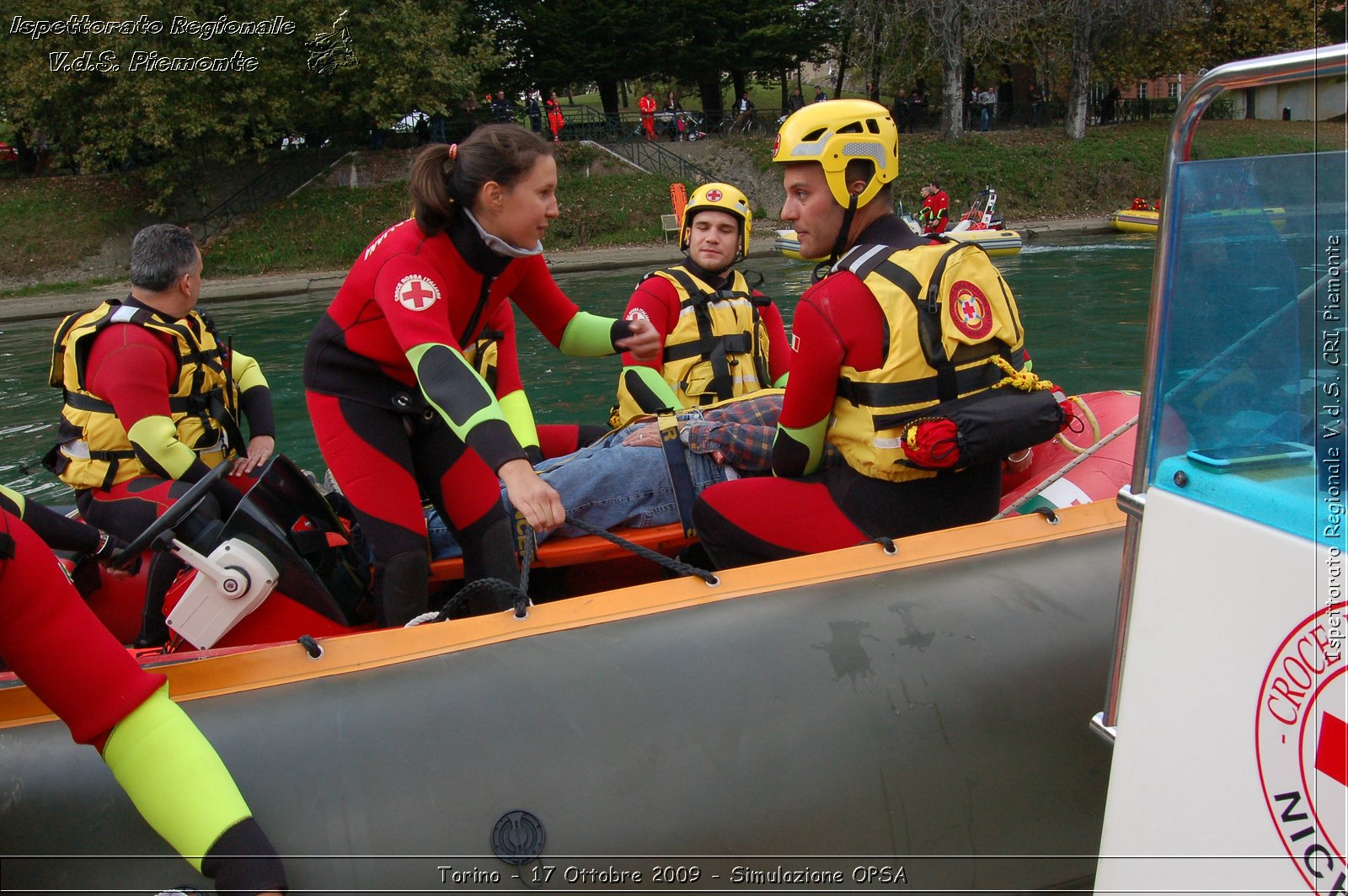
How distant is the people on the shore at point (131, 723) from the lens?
165 cm

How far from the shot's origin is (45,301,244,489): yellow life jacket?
158 inches

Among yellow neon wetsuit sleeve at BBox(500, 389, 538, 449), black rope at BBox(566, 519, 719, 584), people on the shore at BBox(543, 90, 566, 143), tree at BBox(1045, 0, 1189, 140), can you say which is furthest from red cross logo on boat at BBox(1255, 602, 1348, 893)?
tree at BBox(1045, 0, 1189, 140)

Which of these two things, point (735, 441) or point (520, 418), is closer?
point (735, 441)

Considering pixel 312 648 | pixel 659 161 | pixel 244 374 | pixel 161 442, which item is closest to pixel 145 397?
pixel 161 442

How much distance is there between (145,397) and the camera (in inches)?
152

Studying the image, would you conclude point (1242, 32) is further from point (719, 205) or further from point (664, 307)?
point (664, 307)

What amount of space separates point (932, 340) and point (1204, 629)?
4.13ft

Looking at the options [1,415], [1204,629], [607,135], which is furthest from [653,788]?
[607,135]

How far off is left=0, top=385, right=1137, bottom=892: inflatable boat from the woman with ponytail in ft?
1.71

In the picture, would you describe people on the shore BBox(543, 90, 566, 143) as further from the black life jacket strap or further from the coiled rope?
the coiled rope

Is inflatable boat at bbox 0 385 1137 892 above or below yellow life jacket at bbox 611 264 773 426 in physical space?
below

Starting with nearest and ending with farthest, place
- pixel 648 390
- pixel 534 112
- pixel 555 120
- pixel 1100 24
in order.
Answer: pixel 648 390 → pixel 1100 24 → pixel 555 120 → pixel 534 112

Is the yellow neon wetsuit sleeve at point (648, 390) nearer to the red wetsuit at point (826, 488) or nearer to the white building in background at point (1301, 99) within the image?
the red wetsuit at point (826, 488)

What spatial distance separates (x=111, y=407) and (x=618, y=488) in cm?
221
